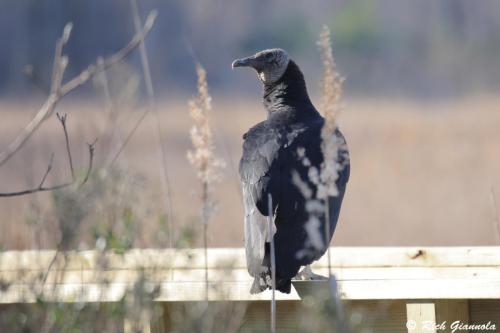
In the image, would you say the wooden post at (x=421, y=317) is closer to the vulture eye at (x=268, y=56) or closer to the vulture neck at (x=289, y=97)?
the vulture neck at (x=289, y=97)

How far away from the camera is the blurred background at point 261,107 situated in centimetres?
383

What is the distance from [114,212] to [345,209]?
768 cm

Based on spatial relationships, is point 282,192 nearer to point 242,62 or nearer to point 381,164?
point 242,62

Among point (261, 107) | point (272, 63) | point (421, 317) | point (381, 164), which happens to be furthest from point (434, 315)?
point (261, 107)

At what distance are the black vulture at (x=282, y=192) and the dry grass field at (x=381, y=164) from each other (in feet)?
2.07

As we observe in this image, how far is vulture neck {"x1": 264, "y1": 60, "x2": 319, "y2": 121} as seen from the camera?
526cm

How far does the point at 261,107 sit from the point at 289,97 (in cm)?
1030

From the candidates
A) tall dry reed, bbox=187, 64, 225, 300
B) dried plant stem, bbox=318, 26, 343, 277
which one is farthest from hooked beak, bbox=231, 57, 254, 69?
dried plant stem, bbox=318, 26, 343, 277

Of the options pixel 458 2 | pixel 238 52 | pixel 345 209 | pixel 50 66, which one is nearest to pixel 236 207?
pixel 345 209

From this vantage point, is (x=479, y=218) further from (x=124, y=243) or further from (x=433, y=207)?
(x=124, y=243)

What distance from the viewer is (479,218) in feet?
34.3

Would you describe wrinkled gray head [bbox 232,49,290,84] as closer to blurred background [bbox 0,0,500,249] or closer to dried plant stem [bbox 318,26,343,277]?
blurred background [bbox 0,0,500,249]

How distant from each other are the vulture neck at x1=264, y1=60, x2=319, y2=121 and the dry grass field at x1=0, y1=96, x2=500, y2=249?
2.57 feet

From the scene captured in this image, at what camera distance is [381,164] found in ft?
43.2
